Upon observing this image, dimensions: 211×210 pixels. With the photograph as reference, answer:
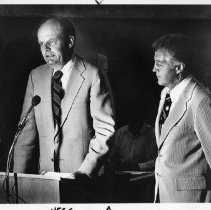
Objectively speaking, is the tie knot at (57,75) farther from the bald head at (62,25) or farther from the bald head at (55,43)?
the bald head at (62,25)

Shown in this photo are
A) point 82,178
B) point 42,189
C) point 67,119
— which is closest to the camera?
point 42,189

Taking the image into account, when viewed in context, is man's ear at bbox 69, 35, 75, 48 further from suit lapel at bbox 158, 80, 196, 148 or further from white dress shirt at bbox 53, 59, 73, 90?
suit lapel at bbox 158, 80, 196, 148

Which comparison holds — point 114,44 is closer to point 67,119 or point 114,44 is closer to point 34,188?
point 67,119

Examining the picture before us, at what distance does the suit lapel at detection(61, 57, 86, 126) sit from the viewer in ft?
5.07

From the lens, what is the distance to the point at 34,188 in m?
1.34

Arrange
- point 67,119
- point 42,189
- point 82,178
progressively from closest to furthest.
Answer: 1. point 42,189
2. point 82,178
3. point 67,119

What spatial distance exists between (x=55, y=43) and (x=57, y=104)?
0.26 meters

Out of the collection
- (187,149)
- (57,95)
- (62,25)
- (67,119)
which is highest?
(62,25)

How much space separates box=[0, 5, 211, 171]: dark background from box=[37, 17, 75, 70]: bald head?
3cm

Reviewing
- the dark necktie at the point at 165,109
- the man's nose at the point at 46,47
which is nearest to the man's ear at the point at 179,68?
the dark necktie at the point at 165,109

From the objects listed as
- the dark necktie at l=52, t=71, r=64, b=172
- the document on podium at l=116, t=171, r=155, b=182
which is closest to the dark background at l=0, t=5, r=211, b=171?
the dark necktie at l=52, t=71, r=64, b=172

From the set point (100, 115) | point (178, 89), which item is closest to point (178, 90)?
point (178, 89)
